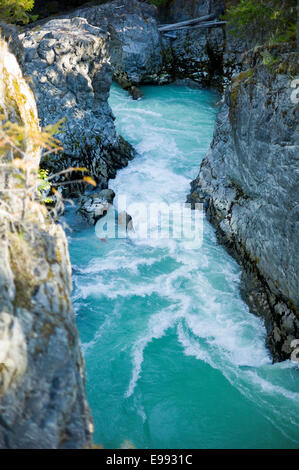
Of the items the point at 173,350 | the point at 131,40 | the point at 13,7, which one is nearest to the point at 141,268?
the point at 173,350

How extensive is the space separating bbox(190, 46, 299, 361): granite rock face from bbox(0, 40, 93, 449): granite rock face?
6762 millimetres

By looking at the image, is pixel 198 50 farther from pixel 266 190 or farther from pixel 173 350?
pixel 173 350

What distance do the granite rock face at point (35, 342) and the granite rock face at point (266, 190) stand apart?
22.2ft

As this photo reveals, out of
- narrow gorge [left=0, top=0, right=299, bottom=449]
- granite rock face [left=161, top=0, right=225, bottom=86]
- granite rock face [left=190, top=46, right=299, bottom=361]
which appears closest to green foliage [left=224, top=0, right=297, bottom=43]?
granite rock face [left=190, top=46, right=299, bottom=361]

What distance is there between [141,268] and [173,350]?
369cm

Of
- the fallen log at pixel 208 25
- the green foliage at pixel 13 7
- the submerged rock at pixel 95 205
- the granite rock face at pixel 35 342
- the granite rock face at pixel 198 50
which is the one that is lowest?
the submerged rock at pixel 95 205

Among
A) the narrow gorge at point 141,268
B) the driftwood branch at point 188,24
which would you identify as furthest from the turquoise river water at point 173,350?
the driftwood branch at point 188,24

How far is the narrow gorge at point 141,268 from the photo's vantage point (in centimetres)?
529

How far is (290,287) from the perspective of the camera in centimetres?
1040

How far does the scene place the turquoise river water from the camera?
897cm

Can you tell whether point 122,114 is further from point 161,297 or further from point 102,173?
point 161,297

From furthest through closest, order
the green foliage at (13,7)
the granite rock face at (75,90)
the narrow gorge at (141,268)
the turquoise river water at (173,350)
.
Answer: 1. the green foliage at (13,7)
2. the granite rock face at (75,90)
3. the turquoise river water at (173,350)
4. the narrow gorge at (141,268)

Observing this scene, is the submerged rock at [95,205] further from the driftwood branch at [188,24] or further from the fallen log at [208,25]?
the driftwood branch at [188,24]

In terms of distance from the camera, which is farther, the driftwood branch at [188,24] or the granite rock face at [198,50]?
the driftwood branch at [188,24]
